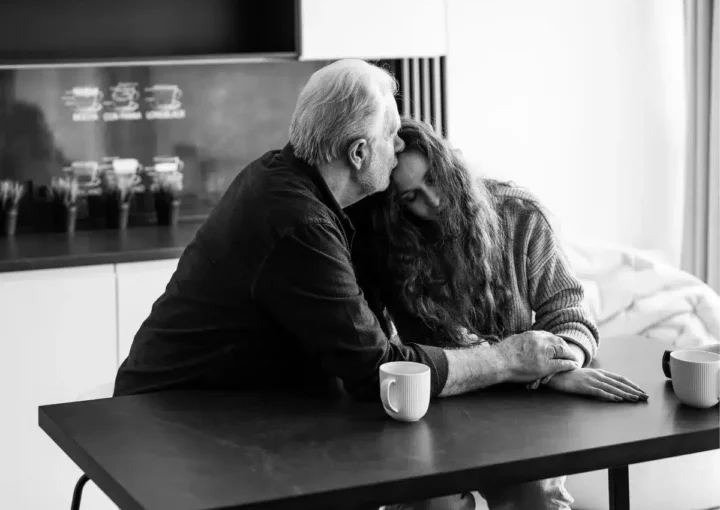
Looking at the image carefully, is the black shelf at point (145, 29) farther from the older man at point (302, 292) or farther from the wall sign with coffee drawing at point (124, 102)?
the older man at point (302, 292)

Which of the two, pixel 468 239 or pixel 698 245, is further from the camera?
pixel 698 245

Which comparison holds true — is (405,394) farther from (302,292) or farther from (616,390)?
(616,390)

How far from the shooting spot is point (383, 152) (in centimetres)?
222

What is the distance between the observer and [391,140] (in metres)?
2.25

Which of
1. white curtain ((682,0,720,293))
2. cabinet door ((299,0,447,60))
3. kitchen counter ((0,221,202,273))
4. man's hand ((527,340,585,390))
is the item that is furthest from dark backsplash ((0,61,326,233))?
man's hand ((527,340,585,390))

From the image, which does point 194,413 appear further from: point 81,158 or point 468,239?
point 81,158

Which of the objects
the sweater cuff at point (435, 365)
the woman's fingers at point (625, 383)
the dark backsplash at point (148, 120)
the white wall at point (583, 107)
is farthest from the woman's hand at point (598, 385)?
the dark backsplash at point (148, 120)

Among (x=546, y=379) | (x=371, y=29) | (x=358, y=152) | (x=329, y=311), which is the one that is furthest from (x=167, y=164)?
(x=546, y=379)

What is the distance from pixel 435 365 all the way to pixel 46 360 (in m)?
1.74

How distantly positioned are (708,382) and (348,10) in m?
2.18

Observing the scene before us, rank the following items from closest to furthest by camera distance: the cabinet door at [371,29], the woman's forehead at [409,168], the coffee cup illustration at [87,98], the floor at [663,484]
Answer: the woman's forehead at [409,168] < the floor at [663,484] < the cabinet door at [371,29] < the coffee cup illustration at [87,98]

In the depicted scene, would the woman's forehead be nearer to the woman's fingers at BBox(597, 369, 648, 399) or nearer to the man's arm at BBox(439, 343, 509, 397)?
the man's arm at BBox(439, 343, 509, 397)

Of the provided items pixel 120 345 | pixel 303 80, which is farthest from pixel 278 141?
pixel 120 345

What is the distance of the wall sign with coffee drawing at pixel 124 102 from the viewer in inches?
155
